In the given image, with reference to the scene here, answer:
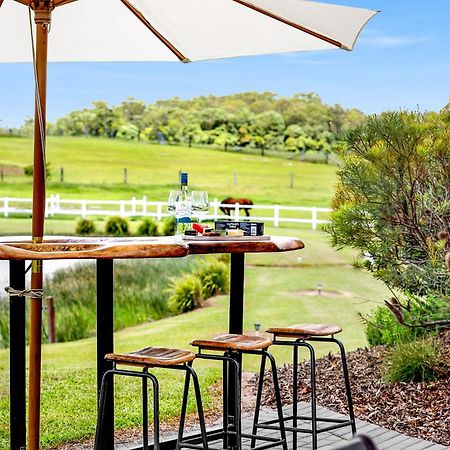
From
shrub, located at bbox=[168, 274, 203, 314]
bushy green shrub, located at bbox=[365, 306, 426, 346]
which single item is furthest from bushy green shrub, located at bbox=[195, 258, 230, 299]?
bushy green shrub, located at bbox=[365, 306, 426, 346]

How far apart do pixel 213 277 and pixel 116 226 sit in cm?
335

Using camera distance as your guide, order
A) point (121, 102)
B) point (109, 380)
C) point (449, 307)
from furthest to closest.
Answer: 1. point (121, 102)
2. point (449, 307)
3. point (109, 380)

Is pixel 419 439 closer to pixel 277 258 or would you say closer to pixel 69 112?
pixel 277 258

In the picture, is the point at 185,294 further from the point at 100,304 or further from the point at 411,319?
the point at 100,304

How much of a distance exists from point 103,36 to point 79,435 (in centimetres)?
248

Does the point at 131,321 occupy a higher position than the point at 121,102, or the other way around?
the point at 121,102

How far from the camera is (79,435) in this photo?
215 inches

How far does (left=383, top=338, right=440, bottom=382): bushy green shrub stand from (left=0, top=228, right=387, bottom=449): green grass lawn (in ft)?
1.42

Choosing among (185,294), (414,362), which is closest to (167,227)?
(185,294)

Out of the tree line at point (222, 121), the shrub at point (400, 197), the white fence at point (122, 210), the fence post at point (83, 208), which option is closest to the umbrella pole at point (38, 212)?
the shrub at point (400, 197)

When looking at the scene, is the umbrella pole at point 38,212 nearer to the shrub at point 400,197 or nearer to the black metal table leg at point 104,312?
the black metal table leg at point 104,312

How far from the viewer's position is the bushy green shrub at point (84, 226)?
594 inches

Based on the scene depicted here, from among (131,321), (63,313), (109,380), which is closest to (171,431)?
(109,380)

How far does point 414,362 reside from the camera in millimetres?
5602
